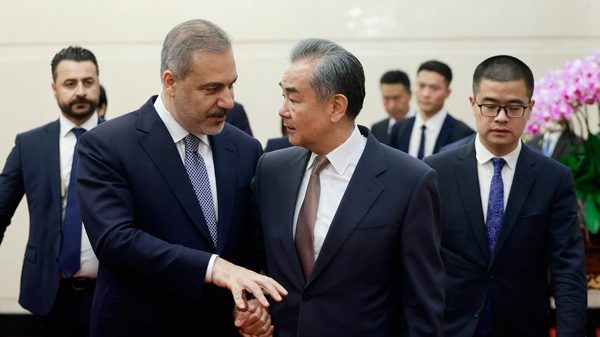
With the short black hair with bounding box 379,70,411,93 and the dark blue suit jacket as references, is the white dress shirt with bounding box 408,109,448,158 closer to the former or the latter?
the short black hair with bounding box 379,70,411,93

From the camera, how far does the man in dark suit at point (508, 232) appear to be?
12.0 ft

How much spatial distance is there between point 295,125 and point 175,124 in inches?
16.5

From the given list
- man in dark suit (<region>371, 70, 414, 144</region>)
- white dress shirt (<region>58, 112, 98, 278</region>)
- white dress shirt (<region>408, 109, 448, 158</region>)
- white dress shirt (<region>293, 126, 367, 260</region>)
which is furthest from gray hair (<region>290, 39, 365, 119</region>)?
man in dark suit (<region>371, 70, 414, 144</region>)

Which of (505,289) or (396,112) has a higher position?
(396,112)

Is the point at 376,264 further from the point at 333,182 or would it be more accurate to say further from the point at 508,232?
the point at 508,232

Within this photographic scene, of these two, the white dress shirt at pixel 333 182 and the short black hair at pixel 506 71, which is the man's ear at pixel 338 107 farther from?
the short black hair at pixel 506 71

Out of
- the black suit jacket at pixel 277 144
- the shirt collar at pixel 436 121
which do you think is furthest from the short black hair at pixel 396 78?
the black suit jacket at pixel 277 144

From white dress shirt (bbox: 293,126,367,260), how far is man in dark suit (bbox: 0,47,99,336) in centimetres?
162

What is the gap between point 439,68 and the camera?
22.5 feet

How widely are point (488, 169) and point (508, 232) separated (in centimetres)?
30

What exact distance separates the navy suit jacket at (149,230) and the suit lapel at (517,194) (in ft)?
3.51

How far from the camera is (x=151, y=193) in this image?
10.0ft

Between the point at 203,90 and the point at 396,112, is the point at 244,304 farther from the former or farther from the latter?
the point at 396,112

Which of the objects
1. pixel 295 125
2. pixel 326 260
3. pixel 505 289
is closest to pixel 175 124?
pixel 295 125
